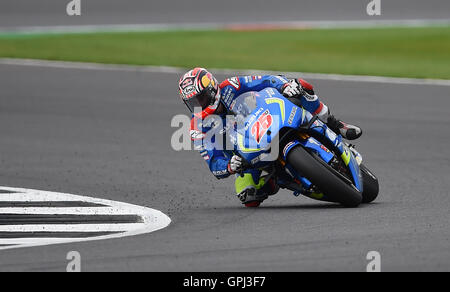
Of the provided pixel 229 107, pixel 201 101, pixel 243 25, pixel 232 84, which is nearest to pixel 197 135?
pixel 201 101

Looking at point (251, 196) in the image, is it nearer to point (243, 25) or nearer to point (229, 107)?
point (229, 107)

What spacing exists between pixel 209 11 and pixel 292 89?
832 inches

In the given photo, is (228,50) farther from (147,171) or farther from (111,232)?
(111,232)

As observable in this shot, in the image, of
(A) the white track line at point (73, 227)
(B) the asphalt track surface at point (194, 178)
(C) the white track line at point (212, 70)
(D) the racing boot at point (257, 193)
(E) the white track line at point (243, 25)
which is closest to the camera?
(B) the asphalt track surface at point (194, 178)

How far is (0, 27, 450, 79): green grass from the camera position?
A: 20734 millimetres

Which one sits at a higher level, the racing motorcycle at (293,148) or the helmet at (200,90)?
the helmet at (200,90)

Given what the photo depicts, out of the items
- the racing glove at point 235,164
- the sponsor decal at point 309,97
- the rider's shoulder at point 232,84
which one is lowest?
the racing glove at point 235,164

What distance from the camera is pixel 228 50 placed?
23.2 metres

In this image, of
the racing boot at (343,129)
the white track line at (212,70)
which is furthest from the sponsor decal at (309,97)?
the white track line at (212,70)

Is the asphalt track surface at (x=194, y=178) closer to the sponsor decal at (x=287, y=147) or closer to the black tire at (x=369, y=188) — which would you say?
the black tire at (x=369, y=188)

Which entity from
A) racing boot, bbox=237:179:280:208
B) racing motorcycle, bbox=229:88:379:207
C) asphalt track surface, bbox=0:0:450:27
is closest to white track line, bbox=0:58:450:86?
asphalt track surface, bbox=0:0:450:27

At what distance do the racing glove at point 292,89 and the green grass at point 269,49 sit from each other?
32.5 feet

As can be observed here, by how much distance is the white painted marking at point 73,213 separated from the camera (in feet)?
27.7

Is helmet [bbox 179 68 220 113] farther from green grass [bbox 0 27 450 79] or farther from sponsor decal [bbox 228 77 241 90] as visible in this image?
green grass [bbox 0 27 450 79]
